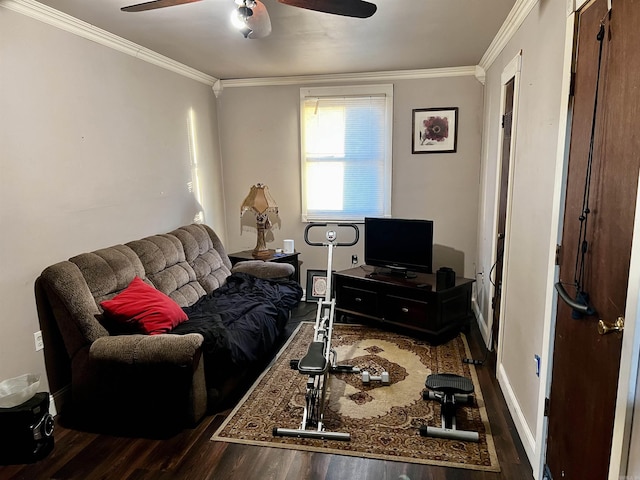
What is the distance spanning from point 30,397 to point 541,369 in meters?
2.63

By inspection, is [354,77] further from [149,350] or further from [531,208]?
[149,350]

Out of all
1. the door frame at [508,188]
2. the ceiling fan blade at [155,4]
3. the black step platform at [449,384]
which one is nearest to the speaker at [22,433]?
the ceiling fan blade at [155,4]

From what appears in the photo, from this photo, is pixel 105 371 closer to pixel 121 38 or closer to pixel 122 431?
pixel 122 431

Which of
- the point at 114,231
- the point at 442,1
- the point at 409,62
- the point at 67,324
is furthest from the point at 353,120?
the point at 67,324

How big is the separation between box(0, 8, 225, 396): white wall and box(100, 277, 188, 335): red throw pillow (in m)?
0.44

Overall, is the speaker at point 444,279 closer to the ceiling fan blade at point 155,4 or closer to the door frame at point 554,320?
the door frame at point 554,320

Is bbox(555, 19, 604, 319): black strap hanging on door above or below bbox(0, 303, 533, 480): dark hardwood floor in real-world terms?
above

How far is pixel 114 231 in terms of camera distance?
315 centimetres

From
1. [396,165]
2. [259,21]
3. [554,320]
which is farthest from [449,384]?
[396,165]

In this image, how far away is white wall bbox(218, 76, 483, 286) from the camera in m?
4.28

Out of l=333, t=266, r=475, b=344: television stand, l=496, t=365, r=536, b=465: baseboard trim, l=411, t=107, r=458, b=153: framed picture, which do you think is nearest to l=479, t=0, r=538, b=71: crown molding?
l=411, t=107, r=458, b=153: framed picture

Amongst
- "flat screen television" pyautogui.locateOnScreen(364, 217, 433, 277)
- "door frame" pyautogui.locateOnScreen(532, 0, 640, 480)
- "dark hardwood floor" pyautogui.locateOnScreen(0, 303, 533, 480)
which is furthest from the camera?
"flat screen television" pyautogui.locateOnScreen(364, 217, 433, 277)

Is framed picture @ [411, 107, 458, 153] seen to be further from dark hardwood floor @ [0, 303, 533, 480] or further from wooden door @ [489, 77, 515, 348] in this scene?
dark hardwood floor @ [0, 303, 533, 480]

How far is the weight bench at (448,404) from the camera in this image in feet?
7.62
